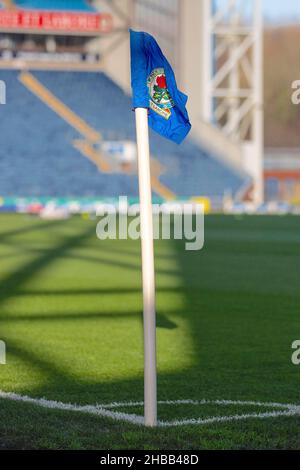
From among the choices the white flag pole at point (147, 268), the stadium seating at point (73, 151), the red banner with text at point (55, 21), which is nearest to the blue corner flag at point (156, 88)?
the white flag pole at point (147, 268)

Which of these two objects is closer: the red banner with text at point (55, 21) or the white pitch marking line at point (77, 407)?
the white pitch marking line at point (77, 407)

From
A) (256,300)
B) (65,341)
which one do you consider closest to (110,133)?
(256,300)

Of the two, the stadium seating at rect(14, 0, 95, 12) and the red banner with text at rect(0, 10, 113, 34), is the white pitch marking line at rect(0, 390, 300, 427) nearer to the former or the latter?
the red banner with text at rect(0, 10, 113, 34)

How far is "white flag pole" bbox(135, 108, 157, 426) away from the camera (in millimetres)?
6566

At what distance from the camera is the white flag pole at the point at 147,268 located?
657cm

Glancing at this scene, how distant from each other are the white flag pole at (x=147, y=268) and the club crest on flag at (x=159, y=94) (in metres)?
0.10

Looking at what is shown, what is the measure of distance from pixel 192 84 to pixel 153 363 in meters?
57.3

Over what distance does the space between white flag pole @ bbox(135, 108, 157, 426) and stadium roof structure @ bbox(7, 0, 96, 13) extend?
190 ft

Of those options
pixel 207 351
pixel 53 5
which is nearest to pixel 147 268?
pixel 207 351

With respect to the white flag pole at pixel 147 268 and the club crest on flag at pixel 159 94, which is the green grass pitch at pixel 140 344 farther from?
the club crest on flag at pixel 159 94

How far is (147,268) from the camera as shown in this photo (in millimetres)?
6586

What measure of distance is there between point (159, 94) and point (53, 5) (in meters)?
58.2

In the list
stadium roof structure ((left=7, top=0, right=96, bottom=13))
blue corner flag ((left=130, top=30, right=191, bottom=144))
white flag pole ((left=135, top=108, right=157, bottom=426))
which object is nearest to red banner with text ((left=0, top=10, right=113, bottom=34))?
stadium roof structure ((left=7, top=0, right=96, bottom=13))
